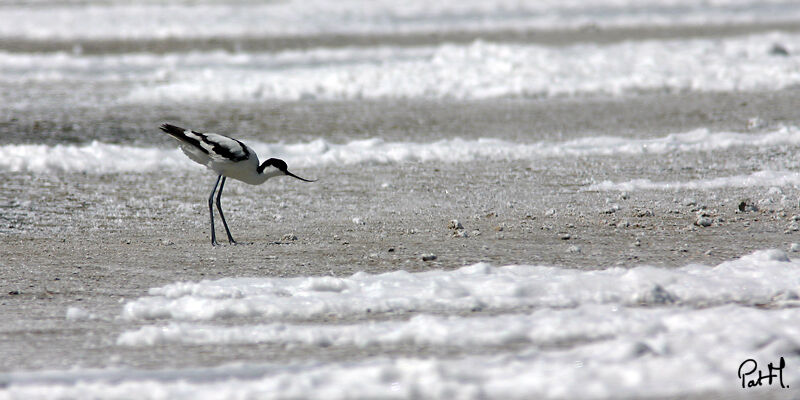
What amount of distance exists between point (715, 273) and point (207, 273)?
140 inches

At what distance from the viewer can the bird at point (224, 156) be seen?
7.70 meters

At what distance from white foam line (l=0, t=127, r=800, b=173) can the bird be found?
2.75 metres

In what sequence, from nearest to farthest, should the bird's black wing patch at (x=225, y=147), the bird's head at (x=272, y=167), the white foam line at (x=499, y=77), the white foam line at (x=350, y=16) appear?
the bird's black wing patch at (x=225, y=147) < the bird's head at (x=272, y=167) < the white foam line at (x=499, y=77) < the white foam line at (x=350, y=16)

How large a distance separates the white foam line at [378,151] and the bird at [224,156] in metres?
2.75

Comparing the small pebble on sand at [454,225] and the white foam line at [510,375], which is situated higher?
the small pebble on sand at [454,225]

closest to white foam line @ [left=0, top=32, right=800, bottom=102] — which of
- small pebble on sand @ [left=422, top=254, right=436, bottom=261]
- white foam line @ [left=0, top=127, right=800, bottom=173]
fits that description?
white foam line @ [left=0, top=127, right=800, bottom=173]

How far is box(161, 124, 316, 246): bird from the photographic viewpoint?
7695 mm

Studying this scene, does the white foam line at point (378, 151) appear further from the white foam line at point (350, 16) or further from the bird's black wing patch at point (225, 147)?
the white foam line at point (350, 16)

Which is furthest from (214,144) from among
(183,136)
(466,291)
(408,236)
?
(466,291)

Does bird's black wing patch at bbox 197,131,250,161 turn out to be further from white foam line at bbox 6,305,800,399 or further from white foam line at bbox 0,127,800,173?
white foam line at bbox 6,305,800,399

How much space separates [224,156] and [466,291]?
2.78 m

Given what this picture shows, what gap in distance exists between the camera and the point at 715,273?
244 inches

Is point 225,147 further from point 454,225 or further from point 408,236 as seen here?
point 454,225

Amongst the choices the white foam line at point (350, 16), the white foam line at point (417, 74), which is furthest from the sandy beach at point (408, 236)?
the white foam line at point (350, 16)
